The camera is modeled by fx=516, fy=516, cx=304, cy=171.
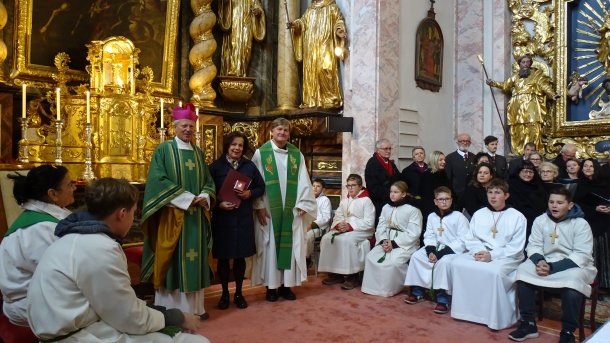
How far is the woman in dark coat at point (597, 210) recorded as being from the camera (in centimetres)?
507

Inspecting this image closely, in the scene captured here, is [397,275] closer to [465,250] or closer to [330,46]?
[465,250]

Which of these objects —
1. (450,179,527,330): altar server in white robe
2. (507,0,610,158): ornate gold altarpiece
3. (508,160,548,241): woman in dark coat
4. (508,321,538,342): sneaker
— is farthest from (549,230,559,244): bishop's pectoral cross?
(507,0,610,158): ornate gold altarpiece

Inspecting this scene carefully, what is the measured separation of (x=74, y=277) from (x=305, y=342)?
2.44 m

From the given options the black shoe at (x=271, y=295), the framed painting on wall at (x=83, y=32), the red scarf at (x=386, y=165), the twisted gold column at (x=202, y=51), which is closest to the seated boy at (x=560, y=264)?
the black shoe at (x=271, y=295)

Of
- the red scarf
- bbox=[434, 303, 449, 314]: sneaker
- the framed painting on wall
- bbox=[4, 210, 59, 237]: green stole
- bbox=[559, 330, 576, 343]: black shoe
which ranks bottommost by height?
bbox=[434, 303, 449, 314]: sneaker

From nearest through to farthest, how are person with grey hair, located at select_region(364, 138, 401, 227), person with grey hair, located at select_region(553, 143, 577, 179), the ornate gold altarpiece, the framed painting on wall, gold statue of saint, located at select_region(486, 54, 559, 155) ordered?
1. person with grey hair, located at select_region(553, 143, 577, 179)
2. person with grey hair, located at select_region(364, 138, 401, 227)
3. the framed painting on wall
4. the ornate gold altarpiece
5. gold statue of saint, located at select_region(486, 54, 559, 155)

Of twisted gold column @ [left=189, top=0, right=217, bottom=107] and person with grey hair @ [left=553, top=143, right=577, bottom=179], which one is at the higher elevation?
twisted gold column @ [left=189, top=0, right=217, bottom=107]

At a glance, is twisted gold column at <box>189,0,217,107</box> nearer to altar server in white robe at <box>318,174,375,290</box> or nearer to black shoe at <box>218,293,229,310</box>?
altar server in white robe at <box>318,174,375,290</box>

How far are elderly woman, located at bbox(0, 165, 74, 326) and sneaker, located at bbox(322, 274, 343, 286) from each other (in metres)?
3.77

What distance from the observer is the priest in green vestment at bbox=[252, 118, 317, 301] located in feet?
17.5

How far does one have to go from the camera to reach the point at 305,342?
13.5 ft

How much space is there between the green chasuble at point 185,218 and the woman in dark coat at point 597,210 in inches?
151

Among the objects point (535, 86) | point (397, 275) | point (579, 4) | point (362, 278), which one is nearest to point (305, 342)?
point (397, 275)

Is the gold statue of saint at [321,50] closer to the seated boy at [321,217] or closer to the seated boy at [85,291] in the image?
the seated boy at [321,217]
